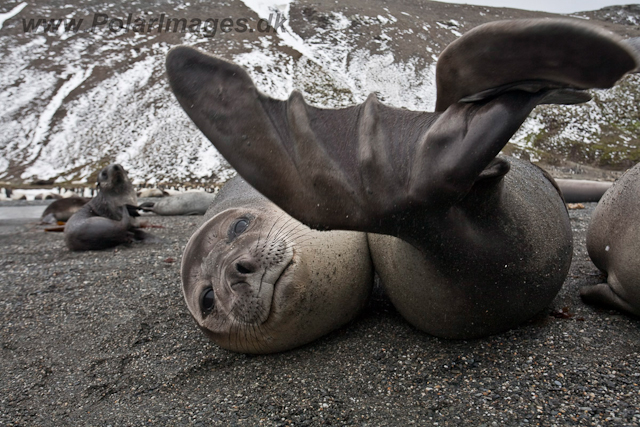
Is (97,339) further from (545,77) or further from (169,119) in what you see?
(169,119)

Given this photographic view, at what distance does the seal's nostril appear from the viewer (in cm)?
262

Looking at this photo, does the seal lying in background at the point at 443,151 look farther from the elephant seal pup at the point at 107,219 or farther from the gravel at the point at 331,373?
the elephant seal pup at the point at 107,219

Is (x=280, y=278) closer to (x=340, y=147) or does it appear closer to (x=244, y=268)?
(x=244, y=268)

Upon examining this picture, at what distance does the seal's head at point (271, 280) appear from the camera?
262cm

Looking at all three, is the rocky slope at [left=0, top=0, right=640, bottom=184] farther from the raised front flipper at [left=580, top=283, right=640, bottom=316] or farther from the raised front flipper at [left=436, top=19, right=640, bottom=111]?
the raised front flipper at [left=436, top=19, right=640, bottom=111]

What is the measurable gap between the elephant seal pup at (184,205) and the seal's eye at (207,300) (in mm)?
7443

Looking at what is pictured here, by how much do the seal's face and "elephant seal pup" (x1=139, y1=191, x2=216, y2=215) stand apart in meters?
7.35

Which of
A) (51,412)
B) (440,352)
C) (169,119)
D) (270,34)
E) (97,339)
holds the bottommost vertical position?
(169,119)

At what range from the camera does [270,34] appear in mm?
39250

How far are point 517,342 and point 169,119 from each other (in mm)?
29387

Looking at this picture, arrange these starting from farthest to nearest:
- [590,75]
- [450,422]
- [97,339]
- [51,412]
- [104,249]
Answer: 1. [104,249]
2. [97,339]
3. [51,412]
4. [450,422]
5. [590,75]

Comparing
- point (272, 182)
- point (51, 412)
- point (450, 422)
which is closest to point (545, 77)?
point (272, 182)

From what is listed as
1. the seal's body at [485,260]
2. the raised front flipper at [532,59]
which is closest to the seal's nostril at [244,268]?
the seal's body at [485,260]

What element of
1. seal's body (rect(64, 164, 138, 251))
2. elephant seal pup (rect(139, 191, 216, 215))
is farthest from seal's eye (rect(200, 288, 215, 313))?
elephant seal pup (rect(139, 191, 216, 215))
